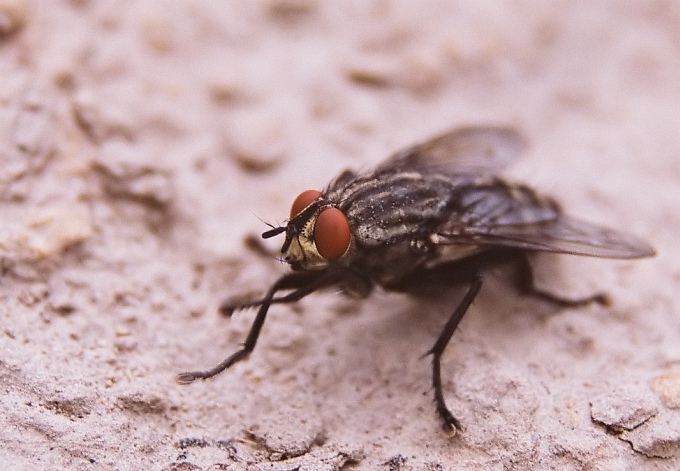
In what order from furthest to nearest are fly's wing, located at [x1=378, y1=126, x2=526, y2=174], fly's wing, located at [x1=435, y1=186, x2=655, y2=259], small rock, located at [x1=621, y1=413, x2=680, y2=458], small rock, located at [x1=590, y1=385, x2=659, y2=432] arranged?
fly's wing, located at [x1=378, y1=126, x2=526, y2=174]
fly's wing, located at [x1=435, y1=186, x2=655, y2=259]
small rock, located at [x1=590, y1=385, x2=659, y2=432]
small rock, located at [x1=621, y1=413, x2=680, y2=458]

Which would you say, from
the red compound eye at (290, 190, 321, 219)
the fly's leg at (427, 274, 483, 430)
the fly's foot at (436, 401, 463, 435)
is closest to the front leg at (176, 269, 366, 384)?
the red compound eye at (290, 190, 321, 219)

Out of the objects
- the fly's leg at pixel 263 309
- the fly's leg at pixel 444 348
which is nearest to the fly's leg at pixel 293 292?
the fly's leg at pixel 263 309

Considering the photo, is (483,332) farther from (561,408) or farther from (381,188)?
(381,188)

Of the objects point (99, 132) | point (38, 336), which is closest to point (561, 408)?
point (38, 336)

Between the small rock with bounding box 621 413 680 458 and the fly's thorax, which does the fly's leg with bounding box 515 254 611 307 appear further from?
the fly's thorax

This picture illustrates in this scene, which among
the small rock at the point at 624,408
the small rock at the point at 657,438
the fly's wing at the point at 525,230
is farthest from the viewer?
the fly's wing at the point at 525,230

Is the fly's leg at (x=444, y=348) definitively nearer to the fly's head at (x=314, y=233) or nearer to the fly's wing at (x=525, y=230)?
the fly's wing at (x=525, y=230)

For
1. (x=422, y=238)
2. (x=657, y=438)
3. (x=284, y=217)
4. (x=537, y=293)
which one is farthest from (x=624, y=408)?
(x=284, y=217)

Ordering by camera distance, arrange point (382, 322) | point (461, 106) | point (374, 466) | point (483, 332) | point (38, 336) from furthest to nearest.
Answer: point (461, 106)
point (382, 322)
point (483, 332)
point (38, 336)
point (374, 466)
